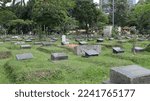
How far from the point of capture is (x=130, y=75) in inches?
378

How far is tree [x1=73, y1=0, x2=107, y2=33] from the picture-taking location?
180ft

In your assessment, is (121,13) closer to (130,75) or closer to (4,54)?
(4,54)

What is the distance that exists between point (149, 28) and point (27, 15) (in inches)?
944

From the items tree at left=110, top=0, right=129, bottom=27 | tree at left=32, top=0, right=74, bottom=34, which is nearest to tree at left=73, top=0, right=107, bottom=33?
tree at left=32, top=0, right=74, bottom=34

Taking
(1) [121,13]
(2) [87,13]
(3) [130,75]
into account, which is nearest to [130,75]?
(3) [130,75]

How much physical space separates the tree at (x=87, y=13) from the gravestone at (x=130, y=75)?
45.2m

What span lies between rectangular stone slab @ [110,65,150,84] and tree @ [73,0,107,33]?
45191 millimetres

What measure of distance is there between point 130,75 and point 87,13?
45.9 metres

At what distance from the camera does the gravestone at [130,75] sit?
31.2 ft

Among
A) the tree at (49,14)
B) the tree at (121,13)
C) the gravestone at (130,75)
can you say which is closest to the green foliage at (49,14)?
the tree at (49,14)

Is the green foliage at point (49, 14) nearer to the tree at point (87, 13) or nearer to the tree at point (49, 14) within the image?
the tree at point (49, 14)

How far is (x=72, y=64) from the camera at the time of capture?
15.3 m

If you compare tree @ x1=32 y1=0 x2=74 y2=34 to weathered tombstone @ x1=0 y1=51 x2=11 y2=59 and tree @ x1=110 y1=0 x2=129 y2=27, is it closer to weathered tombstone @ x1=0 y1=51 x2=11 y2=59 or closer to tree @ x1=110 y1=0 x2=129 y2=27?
weathered tombstone @ x1=0 y1=51 x2=11 y2=59

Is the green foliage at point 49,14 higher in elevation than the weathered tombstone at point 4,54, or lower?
higher
